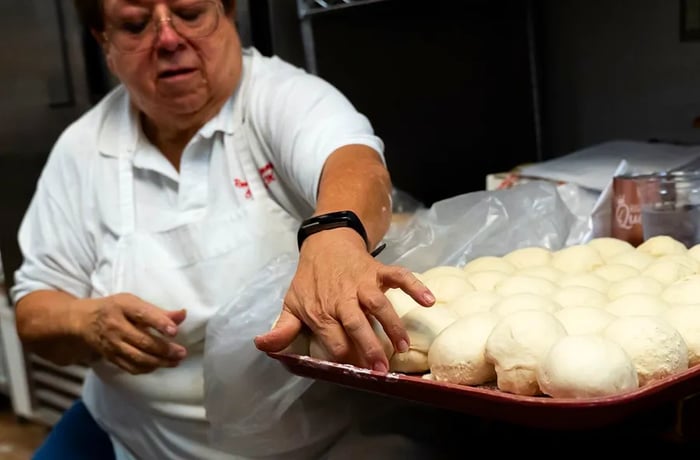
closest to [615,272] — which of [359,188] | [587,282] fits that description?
[587,282]

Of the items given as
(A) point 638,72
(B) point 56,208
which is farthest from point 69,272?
(A) point 638,72

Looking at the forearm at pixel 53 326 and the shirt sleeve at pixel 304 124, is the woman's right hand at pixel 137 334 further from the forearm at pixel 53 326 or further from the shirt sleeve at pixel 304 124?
the shirt sleeve at pixel 304 124

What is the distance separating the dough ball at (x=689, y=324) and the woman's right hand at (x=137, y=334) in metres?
0.54

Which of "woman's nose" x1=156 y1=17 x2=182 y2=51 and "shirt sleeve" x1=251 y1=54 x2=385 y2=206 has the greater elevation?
"woman's nose" x1=156 y1=17 x2=182 y2=51

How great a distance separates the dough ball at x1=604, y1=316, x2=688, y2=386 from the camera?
1.92 ft

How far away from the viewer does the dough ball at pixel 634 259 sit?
82 cm

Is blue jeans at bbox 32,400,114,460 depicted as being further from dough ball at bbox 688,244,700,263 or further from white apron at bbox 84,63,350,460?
dough ball at bbox 688,244,700,263

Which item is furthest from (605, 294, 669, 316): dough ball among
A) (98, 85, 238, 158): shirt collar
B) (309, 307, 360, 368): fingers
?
(98, 85, 238, 158): shirt collar

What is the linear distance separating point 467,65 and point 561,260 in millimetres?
797

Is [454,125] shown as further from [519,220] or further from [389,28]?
[519,220]

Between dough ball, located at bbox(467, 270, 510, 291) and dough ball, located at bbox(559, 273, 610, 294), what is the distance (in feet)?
0.20

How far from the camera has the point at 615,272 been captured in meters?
0.80

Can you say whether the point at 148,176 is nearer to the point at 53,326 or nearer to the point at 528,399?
the point at 53,326

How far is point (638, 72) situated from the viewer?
1458 mm
